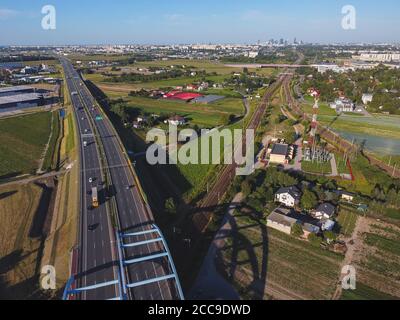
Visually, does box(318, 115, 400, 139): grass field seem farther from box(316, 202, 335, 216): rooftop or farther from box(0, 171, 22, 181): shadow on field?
box(0, 171, 22, 181): shadow on field

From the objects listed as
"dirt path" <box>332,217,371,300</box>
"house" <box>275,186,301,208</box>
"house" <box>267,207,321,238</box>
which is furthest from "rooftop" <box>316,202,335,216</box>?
"dirt path" <box>332,217,371,300</box>

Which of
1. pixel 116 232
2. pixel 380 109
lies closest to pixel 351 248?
pixel 116 232

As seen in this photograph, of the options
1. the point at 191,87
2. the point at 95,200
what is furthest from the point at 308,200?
the point at 191,87

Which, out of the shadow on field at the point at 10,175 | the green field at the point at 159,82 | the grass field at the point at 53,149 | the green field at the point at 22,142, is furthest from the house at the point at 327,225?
the green field at the point at 159,82

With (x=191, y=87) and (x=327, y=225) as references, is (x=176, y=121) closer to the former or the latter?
(x=327, y=225)
